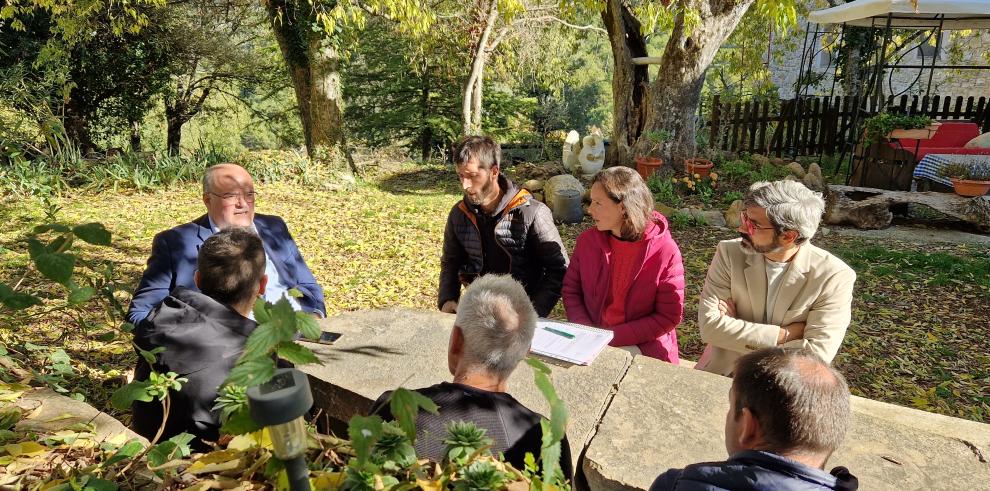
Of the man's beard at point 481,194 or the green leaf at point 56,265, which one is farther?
the man's beard at point 481,194

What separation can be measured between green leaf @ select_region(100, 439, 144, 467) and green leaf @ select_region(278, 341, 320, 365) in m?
0.57

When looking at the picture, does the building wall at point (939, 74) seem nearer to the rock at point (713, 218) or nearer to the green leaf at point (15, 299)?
the rock at point (713, 218)

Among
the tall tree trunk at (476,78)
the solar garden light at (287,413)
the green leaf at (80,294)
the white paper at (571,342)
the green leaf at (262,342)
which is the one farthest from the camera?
the tall tree trunk at (476,78)

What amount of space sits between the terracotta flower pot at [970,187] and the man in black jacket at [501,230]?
7297mm

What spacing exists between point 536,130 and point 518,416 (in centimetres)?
2206

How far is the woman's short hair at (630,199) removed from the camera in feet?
10.1

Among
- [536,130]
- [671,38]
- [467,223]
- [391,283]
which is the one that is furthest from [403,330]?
[536,130]

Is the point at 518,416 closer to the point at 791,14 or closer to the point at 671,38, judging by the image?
the point at 791,14

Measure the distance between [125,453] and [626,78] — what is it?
1034cm

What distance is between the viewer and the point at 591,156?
11.4 metres

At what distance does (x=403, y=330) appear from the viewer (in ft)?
9.82

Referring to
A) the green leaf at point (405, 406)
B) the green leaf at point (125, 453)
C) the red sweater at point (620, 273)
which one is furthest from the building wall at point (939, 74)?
the green leaf at point (125, 453)

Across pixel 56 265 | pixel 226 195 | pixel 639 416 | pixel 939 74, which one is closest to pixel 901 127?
pixel 639 416

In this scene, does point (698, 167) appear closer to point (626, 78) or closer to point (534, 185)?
point (626, 78)
